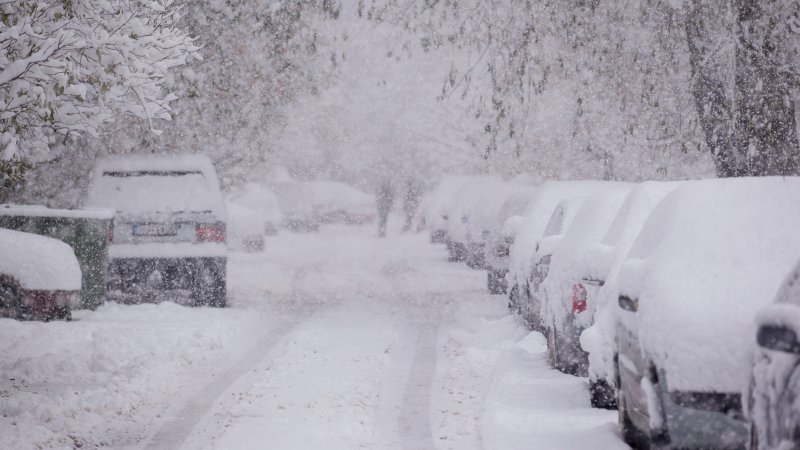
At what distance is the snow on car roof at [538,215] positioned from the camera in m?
13.3

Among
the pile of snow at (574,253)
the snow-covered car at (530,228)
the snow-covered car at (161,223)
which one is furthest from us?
the snow-covered car at (161,223)

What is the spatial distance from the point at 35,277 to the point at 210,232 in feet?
11.2

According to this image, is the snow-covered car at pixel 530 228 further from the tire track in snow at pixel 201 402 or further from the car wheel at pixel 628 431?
the car wheel at pixel 628 431

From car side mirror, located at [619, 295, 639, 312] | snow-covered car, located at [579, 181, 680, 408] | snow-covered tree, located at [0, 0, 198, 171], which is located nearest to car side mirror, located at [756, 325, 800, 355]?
car side mirror, located at [619, 295, 639, 312]

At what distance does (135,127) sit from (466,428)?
1037cm

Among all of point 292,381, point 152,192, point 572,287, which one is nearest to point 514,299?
point 572,287

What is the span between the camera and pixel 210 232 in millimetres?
15609

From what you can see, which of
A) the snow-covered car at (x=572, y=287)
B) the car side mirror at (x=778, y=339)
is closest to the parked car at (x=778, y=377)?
the car side mirror at (x=778, y=339)

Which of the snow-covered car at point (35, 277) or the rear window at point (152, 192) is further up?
the rear window at point (152, 192)

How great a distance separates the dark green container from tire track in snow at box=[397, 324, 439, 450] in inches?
182

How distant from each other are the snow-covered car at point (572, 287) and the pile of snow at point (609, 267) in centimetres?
14

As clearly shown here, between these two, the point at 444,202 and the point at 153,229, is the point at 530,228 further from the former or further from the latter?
the point at 444,202

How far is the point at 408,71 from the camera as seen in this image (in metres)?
59.8

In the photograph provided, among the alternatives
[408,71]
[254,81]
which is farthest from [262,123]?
[408,71]
